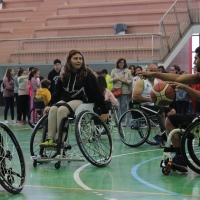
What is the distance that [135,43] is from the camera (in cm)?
1831

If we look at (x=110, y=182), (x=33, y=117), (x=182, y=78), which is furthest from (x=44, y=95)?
(x=110, y=182)

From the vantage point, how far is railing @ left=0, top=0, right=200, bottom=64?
18.0 metres

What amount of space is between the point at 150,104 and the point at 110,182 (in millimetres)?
3945

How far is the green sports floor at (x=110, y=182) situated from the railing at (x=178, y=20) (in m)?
9.70

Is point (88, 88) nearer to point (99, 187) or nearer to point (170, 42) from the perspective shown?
point (99, 187)

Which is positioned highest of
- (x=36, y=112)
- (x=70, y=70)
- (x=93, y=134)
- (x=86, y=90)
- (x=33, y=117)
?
(x=70, y=70)

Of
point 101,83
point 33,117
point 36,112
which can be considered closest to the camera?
point 101,83

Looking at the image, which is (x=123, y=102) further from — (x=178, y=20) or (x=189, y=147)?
(x=189, y=147)

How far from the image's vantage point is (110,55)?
18922 mm

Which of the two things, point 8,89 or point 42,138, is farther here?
point 8,89

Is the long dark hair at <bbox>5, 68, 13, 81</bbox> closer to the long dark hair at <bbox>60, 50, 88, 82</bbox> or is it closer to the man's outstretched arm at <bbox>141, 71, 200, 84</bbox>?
the long dark hair at <bbox>60, 50, 88, 82</bbox>

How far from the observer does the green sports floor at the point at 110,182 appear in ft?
19.7

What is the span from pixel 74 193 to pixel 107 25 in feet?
50.1

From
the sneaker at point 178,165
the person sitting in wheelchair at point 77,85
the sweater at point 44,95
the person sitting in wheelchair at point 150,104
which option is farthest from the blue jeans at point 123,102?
the sneaker at point 178,165
